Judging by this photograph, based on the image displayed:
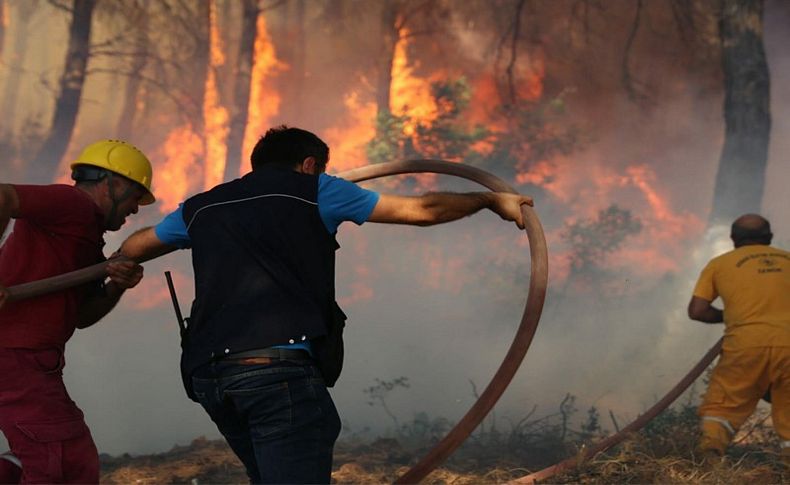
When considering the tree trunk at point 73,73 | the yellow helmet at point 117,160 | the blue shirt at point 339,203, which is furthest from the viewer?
the tree trunk at point 73,73

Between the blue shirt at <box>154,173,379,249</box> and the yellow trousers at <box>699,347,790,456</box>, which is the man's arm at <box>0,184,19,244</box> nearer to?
the blue shirt at <box>154,173,379,249</box>

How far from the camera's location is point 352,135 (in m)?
9.27

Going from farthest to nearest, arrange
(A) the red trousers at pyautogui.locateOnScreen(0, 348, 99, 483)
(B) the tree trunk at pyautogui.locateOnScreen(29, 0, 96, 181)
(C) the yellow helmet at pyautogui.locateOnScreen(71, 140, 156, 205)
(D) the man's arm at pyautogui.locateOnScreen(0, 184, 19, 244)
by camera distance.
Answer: (B) the tree trunk at pyautogui.locateOnScreen(29, 0, 96, 181)
(C) the yellow helmet at pyautogui.locateOnScreen(71, 140, 156, 205)
(A) the red trousers at pyautogui.locateOnScreen(0, 348, 99, 483)
(D) the man's arm at pyautogui.locateOnScreen(0, 184, 19, 244)

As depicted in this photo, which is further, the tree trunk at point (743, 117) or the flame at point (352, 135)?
the tree trunk at point (743, 117)

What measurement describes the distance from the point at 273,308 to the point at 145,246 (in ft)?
2.38

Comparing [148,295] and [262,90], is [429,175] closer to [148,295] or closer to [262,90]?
[262,90]

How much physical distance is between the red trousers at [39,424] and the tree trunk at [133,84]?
5.80m

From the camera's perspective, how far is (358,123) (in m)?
9.30

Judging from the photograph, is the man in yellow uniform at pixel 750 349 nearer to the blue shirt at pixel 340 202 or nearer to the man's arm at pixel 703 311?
the man's arm at pixel 703 311

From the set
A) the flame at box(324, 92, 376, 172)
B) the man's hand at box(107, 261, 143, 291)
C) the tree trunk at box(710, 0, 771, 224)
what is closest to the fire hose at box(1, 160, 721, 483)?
the man's hand at box(107, 261, 143, 291)

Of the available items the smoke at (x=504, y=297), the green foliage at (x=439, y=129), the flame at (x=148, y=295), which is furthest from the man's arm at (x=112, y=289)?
the green foliage at (x=439, y=129)

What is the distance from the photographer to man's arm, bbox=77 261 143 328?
11.9 ft

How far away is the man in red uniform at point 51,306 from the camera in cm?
342

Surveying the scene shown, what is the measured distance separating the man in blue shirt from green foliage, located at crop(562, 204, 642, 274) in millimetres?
6340
